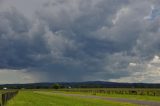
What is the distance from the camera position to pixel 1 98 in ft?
89.3
